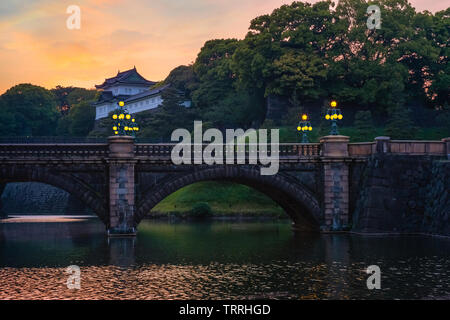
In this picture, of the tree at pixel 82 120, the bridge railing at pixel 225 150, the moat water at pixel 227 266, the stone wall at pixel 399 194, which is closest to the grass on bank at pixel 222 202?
the moat water at pixel 227 266

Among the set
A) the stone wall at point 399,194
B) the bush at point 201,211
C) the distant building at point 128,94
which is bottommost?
the bush at point 201,211

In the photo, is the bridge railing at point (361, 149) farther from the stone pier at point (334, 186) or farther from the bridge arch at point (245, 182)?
the bridge arch at point (245, 182)

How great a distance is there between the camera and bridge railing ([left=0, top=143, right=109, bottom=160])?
3988 cm

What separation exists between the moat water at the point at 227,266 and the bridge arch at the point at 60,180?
8.64ft

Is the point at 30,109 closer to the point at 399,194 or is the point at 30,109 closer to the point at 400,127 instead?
the point at 400,127

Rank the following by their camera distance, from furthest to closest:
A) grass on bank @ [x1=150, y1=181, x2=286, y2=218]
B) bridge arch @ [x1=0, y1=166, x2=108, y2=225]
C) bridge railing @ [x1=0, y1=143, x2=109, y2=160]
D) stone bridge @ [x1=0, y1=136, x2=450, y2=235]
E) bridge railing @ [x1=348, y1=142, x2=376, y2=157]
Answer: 1. grass on bank @ [x1=150, y1=181, x2=286, y2=218]
2. bridge railing @ [x1=348, y1=142, x2=376, y2=157]
3. stone bridge @ [x1=0, y1=136, x2=450, y2=235]
4. bridge railing @ [x1=0, y1=143, x2=109, y2=160]
5. bridge arch @ [x1=0, y1=166, x2=108, y2=225]

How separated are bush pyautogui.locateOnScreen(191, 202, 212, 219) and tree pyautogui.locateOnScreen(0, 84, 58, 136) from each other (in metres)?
65.1

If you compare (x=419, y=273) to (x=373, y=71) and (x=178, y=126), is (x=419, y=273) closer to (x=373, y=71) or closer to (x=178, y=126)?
(x=373, y=71)

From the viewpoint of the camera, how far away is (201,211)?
64.8 metres

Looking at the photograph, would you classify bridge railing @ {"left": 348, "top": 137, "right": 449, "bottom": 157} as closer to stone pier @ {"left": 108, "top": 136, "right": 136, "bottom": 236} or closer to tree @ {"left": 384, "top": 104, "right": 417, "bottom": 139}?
stone pier @ {"left": 108, "top": 136, "right": 136, "bottom": 236}

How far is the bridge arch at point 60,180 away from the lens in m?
39.7

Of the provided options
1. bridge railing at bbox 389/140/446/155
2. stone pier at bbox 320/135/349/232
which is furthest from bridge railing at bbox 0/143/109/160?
bridge railing at bbox 389/140/446/155

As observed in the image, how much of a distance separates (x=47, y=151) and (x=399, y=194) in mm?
24804

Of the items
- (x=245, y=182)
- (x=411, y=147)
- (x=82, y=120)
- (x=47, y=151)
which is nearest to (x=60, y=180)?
(x=47, y=151)
